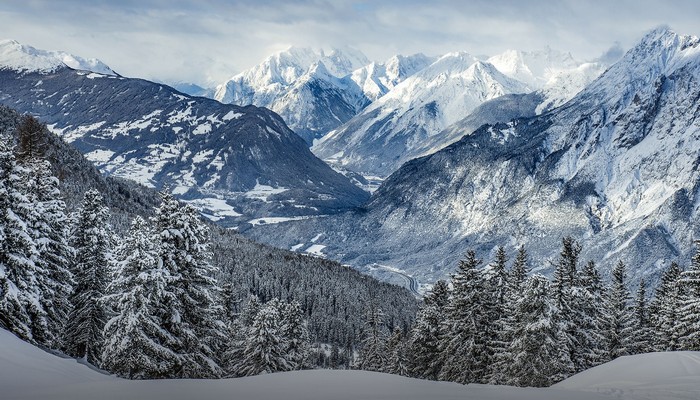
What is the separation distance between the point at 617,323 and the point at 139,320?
39.3 metres

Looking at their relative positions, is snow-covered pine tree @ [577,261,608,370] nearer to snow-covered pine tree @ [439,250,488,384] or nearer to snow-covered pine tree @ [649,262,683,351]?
snow-covered pine tree @ [649,262,683,351]

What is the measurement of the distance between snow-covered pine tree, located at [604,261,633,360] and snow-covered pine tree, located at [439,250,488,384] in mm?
13064

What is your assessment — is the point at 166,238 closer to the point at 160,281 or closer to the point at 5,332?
the point at 160,281

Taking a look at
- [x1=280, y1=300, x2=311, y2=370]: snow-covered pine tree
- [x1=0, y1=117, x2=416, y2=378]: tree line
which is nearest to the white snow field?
[x1=0, y1=117, x2=416, y2=378]: tree line

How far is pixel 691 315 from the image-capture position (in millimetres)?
38906

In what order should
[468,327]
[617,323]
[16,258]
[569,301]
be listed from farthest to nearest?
[617,323]
[468,327]
[569,301]
[16,258]

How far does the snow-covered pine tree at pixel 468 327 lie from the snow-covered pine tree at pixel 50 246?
1001 inches

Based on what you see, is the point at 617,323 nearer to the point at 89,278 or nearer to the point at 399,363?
the point at 399,363

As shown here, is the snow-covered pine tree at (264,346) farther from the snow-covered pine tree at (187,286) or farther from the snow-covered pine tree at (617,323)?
the snow-covered pine tree at (617,323)

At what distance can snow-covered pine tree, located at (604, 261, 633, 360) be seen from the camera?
1874 inches

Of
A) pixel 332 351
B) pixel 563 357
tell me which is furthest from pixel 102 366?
pixel 332 351

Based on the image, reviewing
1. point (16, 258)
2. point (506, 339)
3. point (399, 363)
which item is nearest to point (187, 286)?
point (16, 258)

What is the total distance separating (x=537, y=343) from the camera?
125 ft

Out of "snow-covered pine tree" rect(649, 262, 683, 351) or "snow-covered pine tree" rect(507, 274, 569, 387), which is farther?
"snow-covered pine tree" rect(649, 262, 683, 351)
